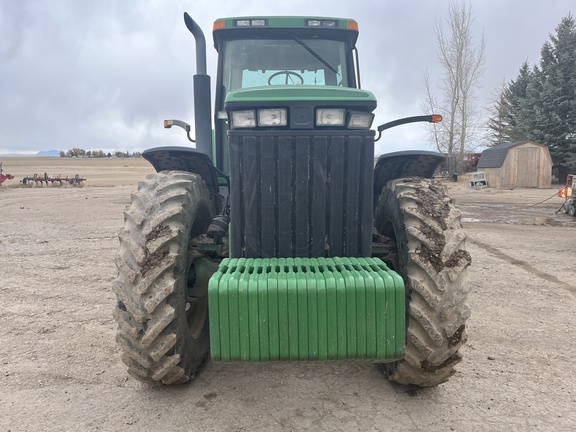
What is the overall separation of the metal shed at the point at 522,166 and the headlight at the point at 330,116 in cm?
2544

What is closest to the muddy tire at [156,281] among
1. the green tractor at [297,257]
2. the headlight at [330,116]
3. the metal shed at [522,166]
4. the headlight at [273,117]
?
the green tractor at [297,257]

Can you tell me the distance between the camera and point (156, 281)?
2.81m

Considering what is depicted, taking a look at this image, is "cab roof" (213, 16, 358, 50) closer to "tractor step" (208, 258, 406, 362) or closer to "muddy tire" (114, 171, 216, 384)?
"muddy tire" (114, 171, 216, 384)

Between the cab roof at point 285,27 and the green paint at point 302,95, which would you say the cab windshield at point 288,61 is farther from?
the green paint at point 302,95

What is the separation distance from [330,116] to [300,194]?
55 centimetres

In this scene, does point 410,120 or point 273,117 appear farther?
point 410,120

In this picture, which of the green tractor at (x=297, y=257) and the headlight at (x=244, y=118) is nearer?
the green tractor at (x=297, y=257)

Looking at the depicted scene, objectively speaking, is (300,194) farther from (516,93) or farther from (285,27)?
(516,93)

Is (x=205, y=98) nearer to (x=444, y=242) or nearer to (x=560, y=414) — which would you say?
(x=444, y=242)

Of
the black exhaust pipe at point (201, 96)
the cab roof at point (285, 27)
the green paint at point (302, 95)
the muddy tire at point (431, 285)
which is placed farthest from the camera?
the cab roof at point (285, 27)

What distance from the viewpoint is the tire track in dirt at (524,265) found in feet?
20.5

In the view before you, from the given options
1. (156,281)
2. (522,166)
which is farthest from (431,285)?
(522,166)

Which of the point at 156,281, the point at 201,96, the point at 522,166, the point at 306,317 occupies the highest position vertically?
the point at 201,96

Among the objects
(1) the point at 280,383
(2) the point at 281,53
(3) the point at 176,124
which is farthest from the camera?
(3) the point at 176,124
